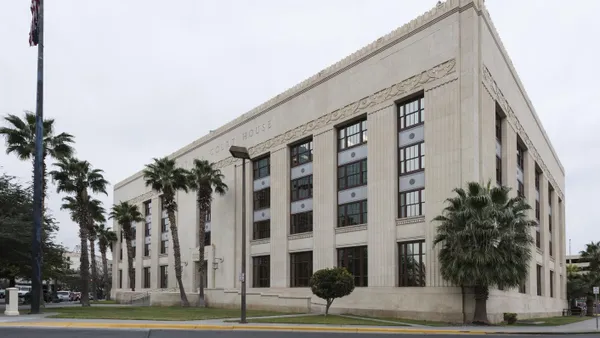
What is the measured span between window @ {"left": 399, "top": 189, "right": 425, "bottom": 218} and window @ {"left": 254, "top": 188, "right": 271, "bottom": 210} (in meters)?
16.0

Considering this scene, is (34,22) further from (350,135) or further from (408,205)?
(408,205)

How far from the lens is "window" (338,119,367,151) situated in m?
41.3

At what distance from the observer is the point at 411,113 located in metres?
37.5

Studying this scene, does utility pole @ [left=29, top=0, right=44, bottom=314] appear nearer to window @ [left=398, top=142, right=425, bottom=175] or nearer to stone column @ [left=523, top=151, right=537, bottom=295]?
window @ [left=398, top=142, right=425, bottom=175]

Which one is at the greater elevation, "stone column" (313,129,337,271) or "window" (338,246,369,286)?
"stone column" (313,129,337,271)

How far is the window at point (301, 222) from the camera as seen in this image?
45.7m

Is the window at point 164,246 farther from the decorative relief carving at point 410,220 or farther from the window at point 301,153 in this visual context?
the decorative relief carving at point 410,220

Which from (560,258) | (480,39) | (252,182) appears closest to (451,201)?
(480,39)

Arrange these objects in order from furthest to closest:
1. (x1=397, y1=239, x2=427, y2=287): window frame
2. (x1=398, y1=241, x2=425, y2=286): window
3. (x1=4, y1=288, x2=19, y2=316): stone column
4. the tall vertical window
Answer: the tall vertical window < (x1=398, y1=241, x2=425, y2=286): window < (x1=397, y1=239, x2=427, y2=287): window frame < (x1=4, y1=288, x2=19, y2=316): stone column

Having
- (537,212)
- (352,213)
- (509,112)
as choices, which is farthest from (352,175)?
(537,212)

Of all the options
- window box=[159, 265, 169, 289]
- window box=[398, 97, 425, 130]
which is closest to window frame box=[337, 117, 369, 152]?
window box=[398, 97, 425, 130]

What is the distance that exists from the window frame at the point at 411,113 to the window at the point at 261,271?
17.8 meters

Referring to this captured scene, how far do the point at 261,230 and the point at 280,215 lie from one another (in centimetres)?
381

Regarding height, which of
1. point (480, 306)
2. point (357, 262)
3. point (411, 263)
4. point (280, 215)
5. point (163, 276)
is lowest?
point (163, 276)
